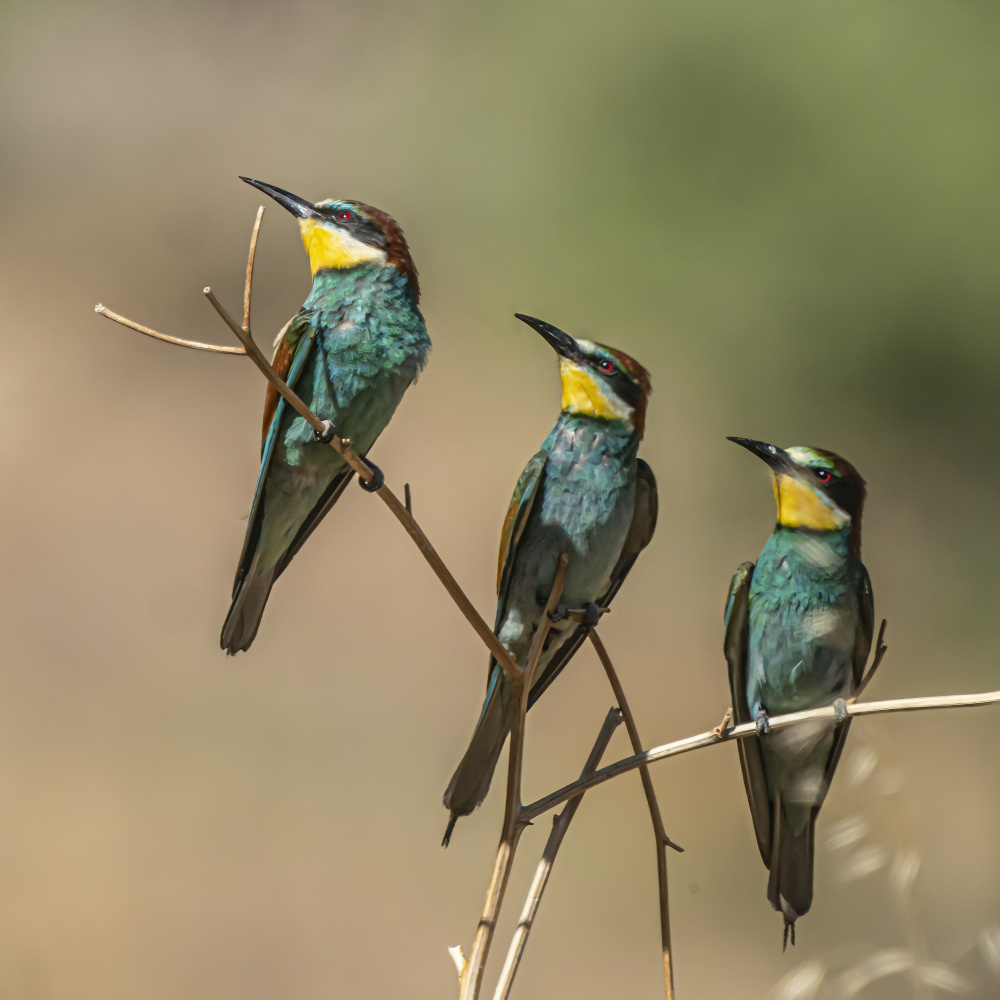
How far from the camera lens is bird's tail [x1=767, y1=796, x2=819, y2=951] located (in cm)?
161

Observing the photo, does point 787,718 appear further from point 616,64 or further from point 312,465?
point 616,64

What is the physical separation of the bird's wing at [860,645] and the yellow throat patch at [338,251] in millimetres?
1018

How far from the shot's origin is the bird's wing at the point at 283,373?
5.54 ft

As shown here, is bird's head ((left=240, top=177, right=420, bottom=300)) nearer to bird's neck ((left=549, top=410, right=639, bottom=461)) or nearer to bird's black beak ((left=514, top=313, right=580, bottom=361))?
bird's black beak ((left=514, top=313, right=580, bottom=361))

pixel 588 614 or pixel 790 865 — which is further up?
pixel 588 614

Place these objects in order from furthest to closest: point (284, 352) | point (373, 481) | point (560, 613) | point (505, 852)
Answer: point (284, 352)
point (560, 613)
point (373, 481)
point (505, 852)

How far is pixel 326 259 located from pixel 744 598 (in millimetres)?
947

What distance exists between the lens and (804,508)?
1732 mm

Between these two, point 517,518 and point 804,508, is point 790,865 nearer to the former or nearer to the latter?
point 804,508

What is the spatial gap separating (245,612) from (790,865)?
0.97 meters

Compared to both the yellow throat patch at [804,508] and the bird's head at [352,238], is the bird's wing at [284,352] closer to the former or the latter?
the bird's head at [352,238]

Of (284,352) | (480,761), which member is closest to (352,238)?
(284,352)

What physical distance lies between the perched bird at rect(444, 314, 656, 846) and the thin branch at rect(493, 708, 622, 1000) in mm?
586

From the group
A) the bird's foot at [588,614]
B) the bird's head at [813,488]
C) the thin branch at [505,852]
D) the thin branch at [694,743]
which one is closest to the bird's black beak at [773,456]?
the bird's head at [813,488]
